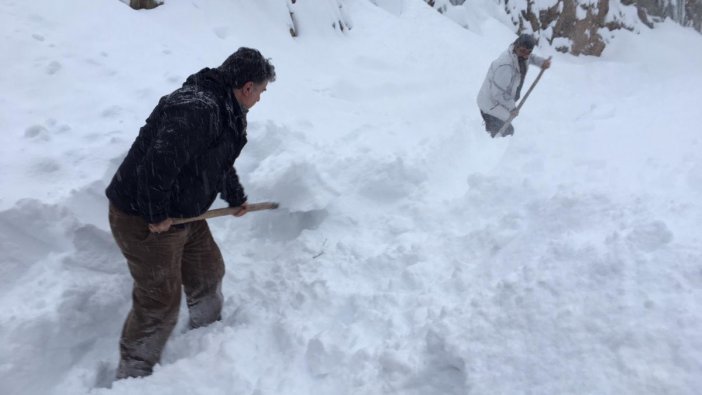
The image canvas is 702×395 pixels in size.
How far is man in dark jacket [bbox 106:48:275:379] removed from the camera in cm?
226

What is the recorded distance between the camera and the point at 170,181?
2.29 metres

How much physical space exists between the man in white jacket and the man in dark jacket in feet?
11.5

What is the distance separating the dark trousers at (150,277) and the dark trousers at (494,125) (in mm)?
3860

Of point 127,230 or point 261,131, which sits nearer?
point 127,230

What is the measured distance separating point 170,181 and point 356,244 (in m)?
1.70

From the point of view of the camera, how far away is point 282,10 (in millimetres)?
7480

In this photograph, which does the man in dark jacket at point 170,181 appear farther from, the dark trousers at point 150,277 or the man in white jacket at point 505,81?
the man in white jacket at point 505,81

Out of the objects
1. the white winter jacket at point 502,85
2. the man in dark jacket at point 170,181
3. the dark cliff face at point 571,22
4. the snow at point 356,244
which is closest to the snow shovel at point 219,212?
the man in dark jacket at point 170,181

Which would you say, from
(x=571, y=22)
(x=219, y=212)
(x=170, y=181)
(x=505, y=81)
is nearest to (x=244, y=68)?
(x=170, y=181)

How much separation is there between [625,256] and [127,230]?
2470 mm

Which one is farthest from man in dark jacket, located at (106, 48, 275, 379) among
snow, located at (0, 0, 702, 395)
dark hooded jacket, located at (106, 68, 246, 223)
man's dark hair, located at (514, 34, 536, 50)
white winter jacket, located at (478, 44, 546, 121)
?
white winter jacket, located at (478, 44, 546, 121)

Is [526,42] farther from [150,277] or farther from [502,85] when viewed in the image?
[150,277]

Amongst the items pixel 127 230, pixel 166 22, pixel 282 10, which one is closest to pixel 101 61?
pixel 166 22

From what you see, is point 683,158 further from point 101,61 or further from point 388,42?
point 388,42
